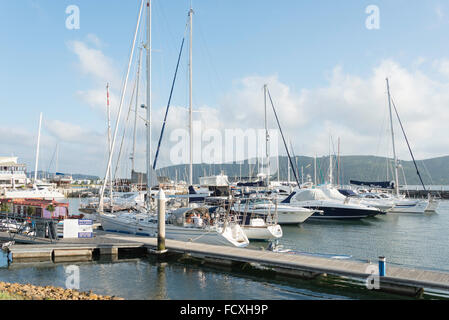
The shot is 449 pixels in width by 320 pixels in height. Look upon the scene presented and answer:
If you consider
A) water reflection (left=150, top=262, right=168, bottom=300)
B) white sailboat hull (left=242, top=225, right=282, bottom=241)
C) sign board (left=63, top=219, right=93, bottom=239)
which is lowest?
water reflection (left=150, top=262, right=168, bottom=300)

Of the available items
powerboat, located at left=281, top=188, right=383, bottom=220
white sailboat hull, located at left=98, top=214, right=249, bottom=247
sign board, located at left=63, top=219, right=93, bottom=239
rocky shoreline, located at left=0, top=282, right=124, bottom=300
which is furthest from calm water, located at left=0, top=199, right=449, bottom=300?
powerboat, located at left=281, top=188, right=383, bottom=220

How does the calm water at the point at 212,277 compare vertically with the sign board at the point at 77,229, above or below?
below

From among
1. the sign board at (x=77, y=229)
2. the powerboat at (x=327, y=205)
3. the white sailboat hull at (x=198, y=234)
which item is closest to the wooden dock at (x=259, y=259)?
the sign board at (x=77, y=229)

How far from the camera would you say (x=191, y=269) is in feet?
58.0

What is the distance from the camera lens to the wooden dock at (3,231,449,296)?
12914mm

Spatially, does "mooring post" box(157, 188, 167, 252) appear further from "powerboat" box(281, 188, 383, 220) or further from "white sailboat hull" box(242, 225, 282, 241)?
"powerboat" box(281, 188, 383, 220)

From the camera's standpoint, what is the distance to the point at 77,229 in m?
22.3

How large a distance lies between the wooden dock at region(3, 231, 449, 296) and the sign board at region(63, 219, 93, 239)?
852 mm

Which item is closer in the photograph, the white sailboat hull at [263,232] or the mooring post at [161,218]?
the mooring post at [161,218]

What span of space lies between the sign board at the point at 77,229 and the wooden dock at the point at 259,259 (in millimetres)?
852

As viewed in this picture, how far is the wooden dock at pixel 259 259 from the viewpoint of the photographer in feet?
42.4

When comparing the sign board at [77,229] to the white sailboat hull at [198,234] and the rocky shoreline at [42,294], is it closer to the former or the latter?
the white sailboat hull at [198,234]
